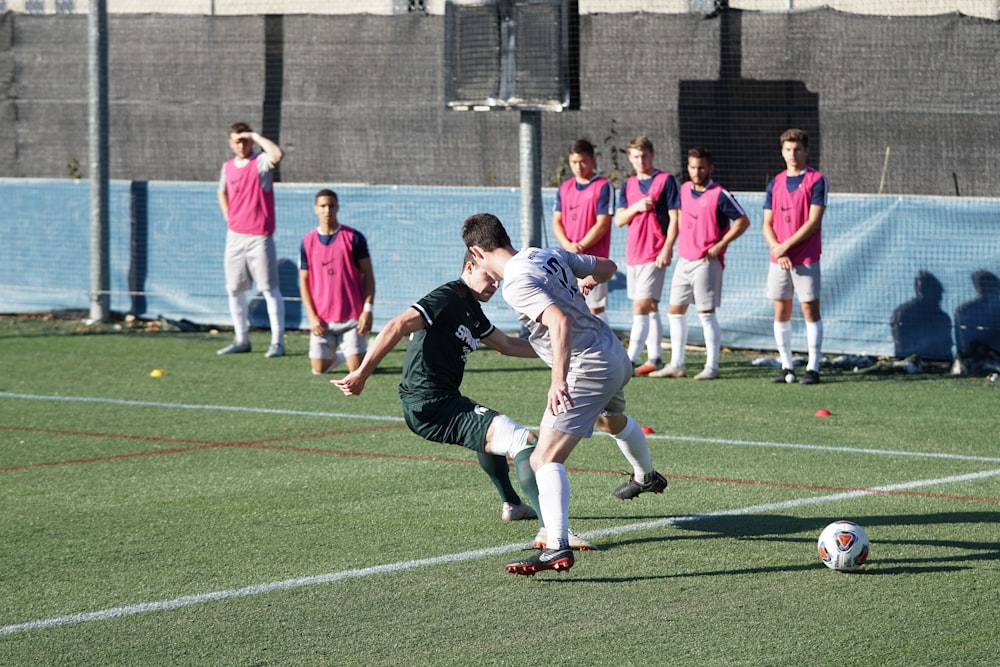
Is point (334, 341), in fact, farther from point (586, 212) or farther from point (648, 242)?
point (648, 242)

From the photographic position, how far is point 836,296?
49.9ft

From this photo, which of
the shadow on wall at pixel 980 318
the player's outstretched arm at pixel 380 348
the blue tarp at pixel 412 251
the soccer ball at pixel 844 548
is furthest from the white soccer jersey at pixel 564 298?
the blue tarp at pixel 412 251

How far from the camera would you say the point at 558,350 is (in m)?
6.31

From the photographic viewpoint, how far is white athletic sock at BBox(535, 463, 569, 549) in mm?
6488

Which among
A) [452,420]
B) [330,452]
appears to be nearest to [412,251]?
[330,452]

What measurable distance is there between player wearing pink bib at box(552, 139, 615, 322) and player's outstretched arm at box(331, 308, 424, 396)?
6946mm

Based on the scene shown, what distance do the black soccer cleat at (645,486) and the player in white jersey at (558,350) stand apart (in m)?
0.79

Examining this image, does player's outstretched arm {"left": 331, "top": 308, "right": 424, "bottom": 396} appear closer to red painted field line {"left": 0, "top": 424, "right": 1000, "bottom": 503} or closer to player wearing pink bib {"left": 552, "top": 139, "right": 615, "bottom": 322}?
red painted field line {"left": 0, "top": 424, "right": 1000, "bottom": 503}

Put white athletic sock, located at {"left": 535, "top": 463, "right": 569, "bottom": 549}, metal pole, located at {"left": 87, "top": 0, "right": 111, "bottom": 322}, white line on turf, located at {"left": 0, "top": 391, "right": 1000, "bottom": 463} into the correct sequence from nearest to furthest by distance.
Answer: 1. white athletic sock, located at {"left": 535, "top": 463, "right": 569, "bottom": 549}
2. white line on turf, located at {"left": 0, "top": 391, "right": 1000, "bottom": 463}
3. metal pole, located at {"left": 87, "top": 0, "right": 111, "bottom": 322}

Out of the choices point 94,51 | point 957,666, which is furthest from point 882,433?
point 94,51

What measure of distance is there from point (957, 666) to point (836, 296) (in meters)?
10.3

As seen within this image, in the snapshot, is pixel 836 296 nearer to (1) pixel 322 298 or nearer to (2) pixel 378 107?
(1) pixel 322 298

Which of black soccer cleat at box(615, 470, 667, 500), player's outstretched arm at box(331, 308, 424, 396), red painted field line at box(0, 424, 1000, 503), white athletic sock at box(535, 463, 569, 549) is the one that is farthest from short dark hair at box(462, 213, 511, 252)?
red painted field line at box(0, 424, 1000, 503)

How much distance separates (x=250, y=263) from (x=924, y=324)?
696 cm
